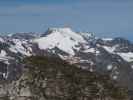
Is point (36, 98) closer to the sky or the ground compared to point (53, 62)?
closer to the ground

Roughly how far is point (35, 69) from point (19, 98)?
4.15 metres

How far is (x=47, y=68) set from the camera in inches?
2457

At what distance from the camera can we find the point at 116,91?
2410 inches

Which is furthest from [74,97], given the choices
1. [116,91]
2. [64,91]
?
[116,91]

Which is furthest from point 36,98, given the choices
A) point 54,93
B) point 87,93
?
point 87,93

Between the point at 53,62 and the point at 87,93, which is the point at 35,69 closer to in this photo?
the point at 53,62

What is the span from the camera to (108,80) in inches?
2473

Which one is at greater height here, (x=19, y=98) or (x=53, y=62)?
(x=53, y=62)

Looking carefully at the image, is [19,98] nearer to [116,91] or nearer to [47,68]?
[47,68]

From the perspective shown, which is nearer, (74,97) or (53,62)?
(74,97)

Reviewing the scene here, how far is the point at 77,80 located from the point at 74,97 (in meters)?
2.43

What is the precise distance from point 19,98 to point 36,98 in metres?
2.91

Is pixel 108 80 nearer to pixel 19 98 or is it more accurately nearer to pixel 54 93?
pixel 54 93

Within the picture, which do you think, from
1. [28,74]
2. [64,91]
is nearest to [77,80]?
[64,91]
